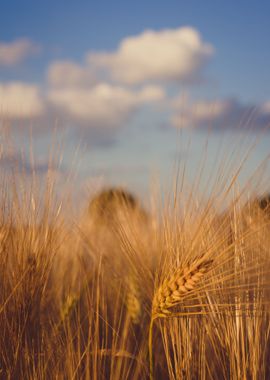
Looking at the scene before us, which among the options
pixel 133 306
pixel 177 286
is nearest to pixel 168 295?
pixel 177 286

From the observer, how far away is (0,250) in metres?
1.51

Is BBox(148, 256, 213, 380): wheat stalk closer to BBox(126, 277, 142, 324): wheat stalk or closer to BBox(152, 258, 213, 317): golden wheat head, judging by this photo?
BBox(152, 258, 213, 317): golden wheat head

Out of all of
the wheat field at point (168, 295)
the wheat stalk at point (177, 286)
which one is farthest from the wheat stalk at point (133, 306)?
the wheat stalk at point (177, 286)

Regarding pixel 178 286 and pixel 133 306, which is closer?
pixel 178 286

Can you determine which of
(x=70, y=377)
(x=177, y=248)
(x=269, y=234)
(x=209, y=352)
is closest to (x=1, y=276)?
(x=70, y=377)

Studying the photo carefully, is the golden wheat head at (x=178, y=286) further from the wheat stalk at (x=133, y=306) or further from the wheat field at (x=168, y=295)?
the wheat stalk at (x=133, y=306)

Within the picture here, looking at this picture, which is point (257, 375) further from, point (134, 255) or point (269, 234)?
point (269, 234)

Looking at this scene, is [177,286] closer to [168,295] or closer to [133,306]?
[168,295]

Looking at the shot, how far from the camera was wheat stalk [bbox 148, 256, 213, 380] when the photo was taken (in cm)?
121

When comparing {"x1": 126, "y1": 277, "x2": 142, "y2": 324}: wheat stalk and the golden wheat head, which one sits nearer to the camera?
the golden wheat head

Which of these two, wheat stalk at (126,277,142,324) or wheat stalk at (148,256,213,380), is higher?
wheat stalk at (148,256,213,380)

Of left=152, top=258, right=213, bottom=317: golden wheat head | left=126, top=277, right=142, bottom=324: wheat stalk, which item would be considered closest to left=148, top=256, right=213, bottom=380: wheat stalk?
left=152, top=258, right=213, bottom=317: golden wheat head

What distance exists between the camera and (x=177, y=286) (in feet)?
4.14

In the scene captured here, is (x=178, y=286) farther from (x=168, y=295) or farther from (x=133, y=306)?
(x=133, y=306)
